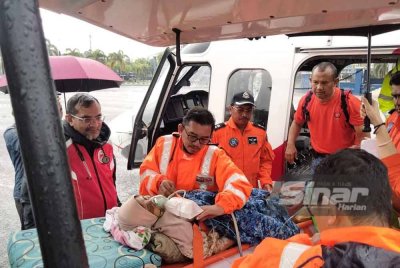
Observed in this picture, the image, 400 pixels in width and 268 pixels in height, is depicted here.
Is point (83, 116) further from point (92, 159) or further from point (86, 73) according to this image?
point (86, 73)

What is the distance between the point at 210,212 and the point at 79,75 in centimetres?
313

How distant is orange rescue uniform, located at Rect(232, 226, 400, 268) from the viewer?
36.5 inches

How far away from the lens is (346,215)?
114cm

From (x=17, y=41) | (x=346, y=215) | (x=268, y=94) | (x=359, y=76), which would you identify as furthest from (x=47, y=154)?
(x=359, y=76)

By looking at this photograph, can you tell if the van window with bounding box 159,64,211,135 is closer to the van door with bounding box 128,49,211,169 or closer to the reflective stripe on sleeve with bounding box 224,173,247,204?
the van door with bounding box 128,49,211,169

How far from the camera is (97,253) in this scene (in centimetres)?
185

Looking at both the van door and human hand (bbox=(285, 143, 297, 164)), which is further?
the van door

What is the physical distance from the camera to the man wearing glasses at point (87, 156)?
2.52 metres

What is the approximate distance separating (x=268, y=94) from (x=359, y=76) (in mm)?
1822

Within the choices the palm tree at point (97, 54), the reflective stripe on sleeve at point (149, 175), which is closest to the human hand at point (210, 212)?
the reflective stripe on sleeve at point (149, 175)

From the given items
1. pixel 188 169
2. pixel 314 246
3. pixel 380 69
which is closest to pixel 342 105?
pixel 380 69

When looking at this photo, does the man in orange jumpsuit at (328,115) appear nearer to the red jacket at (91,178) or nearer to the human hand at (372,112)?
the human hand at (372,112)

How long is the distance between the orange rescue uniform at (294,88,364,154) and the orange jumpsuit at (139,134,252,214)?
1726 millimetres

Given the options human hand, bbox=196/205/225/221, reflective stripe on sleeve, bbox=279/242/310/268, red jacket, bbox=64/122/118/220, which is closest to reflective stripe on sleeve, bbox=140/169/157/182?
red jacket, bbox=64/122/118/220
